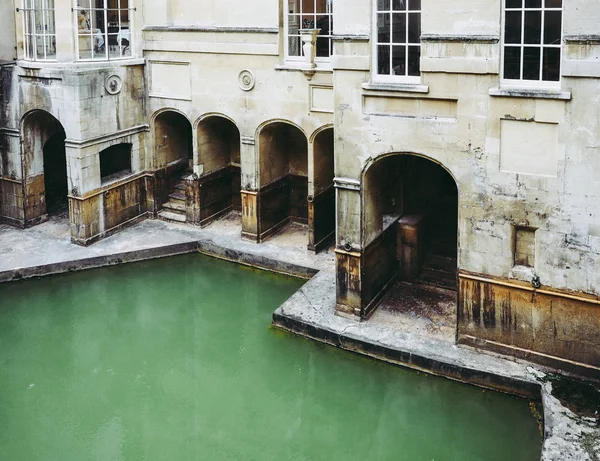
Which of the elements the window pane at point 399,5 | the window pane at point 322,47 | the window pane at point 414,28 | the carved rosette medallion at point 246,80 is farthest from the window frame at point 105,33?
the window pane at point 414,28

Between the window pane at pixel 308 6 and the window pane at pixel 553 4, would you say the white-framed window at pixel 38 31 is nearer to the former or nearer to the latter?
the window pane at pixel 308 6

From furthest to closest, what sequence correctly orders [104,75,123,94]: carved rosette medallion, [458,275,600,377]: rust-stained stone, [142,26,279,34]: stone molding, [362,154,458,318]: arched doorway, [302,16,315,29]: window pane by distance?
[104,75,123,94]: carved rosette medallion
[142,26,279,34]: stone molding
[302,16,315,29]: window pane
[362,154,458,318]: arched doorway
[458,275,600,377]: rust-stained stone

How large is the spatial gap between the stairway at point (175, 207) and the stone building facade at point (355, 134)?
0.04 metres

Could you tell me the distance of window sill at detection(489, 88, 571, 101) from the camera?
411 inches

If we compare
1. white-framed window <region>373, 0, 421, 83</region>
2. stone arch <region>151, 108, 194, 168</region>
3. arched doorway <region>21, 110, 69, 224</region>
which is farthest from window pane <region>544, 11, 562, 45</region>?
arched doorway <region>21, 110, 69, 224</region>

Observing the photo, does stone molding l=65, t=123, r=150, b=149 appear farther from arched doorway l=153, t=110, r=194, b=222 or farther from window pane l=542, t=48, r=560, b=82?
window pane l=542, t=48, r=560, b=82

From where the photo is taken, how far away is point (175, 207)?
1886 centimetres

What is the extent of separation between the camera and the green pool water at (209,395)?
10.5 m

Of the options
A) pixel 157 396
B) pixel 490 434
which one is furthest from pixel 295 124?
pixel 490 434

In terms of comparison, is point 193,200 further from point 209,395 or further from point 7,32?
point 209,395

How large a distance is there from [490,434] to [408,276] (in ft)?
15.4

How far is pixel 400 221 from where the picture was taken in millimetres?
14602

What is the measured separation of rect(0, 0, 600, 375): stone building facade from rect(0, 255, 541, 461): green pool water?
1.50 m

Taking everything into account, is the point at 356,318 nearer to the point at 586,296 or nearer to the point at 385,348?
the point at 385,348
